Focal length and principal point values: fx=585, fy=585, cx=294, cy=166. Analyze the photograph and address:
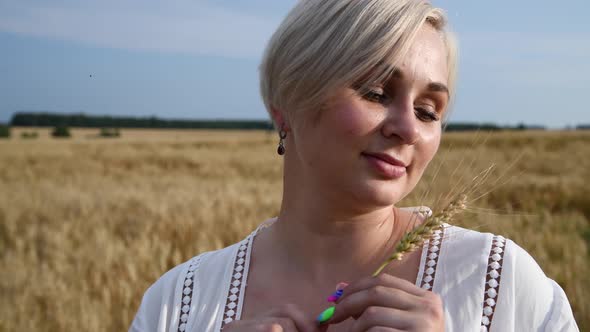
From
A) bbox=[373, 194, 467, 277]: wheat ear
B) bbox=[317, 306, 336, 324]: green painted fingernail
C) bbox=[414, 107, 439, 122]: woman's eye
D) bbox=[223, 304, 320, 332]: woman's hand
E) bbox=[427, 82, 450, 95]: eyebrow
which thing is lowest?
bbox=[223, 304, 320, 332]: woman's hand

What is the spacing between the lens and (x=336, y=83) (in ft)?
3.96

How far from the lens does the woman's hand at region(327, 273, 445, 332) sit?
0.96m

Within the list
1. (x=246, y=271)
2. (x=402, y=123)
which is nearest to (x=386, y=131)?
(x=402, y=123)

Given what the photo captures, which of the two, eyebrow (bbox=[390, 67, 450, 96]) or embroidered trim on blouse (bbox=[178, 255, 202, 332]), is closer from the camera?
eyebrow (bbox=[390, 67, 450, 96])

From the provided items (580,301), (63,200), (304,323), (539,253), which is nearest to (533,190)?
(539,253)

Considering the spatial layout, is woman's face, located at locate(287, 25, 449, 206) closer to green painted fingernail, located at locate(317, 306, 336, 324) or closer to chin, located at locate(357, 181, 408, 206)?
chin, located at locate(357, 181, 408, 206)

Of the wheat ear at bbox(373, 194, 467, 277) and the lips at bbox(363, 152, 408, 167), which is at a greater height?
the lips at bbox(363, 152, 408, 167)

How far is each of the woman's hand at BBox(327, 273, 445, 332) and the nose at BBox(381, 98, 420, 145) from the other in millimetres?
317

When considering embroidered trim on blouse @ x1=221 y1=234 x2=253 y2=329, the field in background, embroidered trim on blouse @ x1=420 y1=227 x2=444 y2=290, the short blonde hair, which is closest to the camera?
the short blonde hair

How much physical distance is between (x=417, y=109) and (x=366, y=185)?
0.20 m

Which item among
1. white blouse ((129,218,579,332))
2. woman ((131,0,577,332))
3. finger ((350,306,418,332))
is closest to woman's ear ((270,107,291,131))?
woman ((131,0,577,332))

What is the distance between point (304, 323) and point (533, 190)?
22.0 ft

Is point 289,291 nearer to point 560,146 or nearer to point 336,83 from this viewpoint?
point 336,83

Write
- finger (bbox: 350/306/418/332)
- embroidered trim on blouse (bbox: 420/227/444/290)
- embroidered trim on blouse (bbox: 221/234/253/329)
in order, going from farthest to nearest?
embroidered trim on blouse (bbox: 221/234/253/329), embroidered trim on blouse (bbox: 420/227/444/290), finger (bbox: 350/306/418/332)
